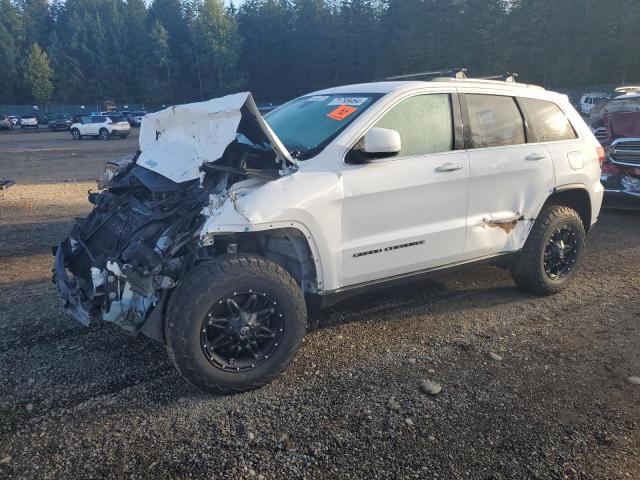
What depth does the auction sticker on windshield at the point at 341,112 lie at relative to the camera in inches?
160

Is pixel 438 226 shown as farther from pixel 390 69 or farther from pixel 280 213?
pixel 390 69

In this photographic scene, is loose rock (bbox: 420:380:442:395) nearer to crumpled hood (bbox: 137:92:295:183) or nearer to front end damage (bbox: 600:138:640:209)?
crumpled hood (bbox: 137:92:295:183)

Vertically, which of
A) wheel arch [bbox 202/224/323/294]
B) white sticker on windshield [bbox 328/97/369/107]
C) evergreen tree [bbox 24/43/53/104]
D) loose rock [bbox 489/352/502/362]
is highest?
evergreen tree [bbox 24/43/53/104]

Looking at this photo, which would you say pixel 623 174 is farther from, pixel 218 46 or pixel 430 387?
pixel 218 46

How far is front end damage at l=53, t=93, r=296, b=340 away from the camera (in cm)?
340

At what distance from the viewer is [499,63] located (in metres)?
55.8

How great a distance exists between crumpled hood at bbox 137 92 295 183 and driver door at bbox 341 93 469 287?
630 millimetres

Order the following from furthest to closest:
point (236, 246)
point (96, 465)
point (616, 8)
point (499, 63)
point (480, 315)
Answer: point (499, 63)
point (616, 8)
point (480, 315)
point (236, 246)
point (96, 465)

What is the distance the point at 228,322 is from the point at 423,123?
212 centimetres

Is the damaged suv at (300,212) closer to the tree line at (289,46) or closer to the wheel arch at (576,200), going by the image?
the wheel arch at (576,200)

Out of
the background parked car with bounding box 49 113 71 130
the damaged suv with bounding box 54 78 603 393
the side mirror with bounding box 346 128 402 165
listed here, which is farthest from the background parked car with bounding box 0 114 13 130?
the side mirror with bounding box 346 128 402 165

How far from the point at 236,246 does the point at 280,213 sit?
43 cm

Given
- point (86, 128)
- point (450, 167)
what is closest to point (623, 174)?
Result: point (450, 167)

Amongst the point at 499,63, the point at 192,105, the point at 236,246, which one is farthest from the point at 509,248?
the point at 499,63
